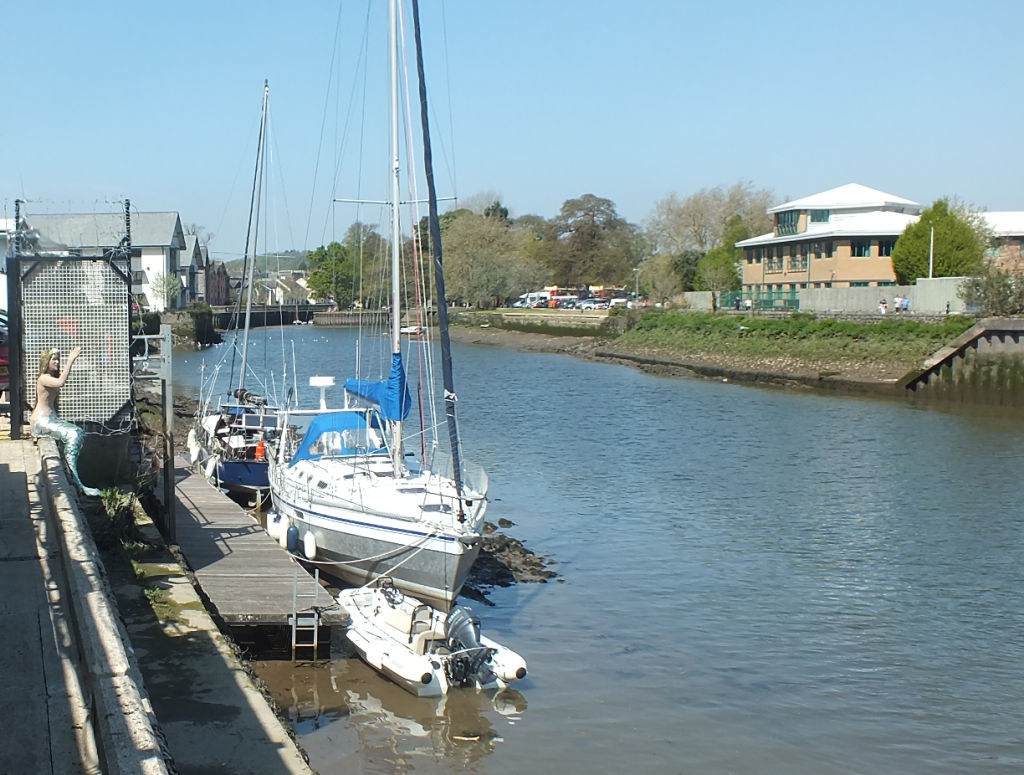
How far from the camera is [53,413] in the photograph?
1435cm

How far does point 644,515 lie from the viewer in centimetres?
2386

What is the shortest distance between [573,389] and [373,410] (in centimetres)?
3397

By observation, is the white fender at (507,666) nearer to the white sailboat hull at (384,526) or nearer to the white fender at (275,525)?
the white sailboat hull at (384,526)

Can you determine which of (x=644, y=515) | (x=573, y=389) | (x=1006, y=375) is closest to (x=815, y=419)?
(x=1006, y=375)

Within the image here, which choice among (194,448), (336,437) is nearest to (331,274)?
(194,448)

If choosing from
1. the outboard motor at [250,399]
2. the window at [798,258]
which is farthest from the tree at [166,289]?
the outboard motor at [250,399]

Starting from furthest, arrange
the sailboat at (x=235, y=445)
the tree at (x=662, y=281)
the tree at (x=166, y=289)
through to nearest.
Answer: the tree at (x=166, y=289) < the tree at (x=662, y=281) < the sailboat at (x=235, y=445)

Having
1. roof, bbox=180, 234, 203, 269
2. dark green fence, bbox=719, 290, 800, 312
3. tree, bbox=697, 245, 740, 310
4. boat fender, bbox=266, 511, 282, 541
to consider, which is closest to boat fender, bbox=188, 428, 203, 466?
boat fender, bbox=266, 511, 282, 541

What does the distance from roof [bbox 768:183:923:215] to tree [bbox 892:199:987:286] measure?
1537 cm

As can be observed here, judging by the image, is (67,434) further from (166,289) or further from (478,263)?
(478,263)

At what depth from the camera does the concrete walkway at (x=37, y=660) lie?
6.52 metres

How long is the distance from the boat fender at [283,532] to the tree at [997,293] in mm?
38997

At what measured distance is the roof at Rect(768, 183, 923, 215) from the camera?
82.1 m

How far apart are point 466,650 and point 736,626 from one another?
5.39 metres
